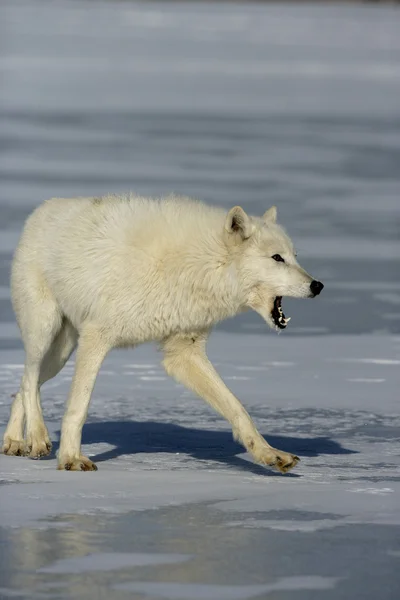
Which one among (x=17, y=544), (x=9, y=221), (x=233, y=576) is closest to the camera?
(x=233, y=576)

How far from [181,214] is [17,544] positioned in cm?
226

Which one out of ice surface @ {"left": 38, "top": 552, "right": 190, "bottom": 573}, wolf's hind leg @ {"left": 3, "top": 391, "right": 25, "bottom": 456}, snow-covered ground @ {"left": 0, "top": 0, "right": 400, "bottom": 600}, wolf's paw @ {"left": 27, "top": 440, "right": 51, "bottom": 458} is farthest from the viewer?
wolf's hind leg @ {"left": 3, "top": 391, "right": 25, "bottom": 456}

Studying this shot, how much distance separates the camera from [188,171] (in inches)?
654

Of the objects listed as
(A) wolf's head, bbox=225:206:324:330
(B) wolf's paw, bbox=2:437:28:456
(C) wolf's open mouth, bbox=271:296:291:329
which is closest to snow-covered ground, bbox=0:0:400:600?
(B) wolf's paw, bbox=2:437:28:456

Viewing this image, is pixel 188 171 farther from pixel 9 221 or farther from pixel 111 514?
pixel 111 514

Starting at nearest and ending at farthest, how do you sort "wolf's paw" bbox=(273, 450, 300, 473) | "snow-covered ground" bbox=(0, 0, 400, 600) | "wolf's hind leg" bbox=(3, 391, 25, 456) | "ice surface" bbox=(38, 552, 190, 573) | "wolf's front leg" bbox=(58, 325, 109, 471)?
"ice surface" bbox=(38, 552, 190, 573) < "snow-covered ground" bbox=(0, 0, 400, 600) < "wolf's paw" bbox=(273, 450, 300, 473) < "wolf's front leg" bbox=(58, 325, 109, 471) < "wolf's hind leg" bbox=(3, 391, 25, 456)

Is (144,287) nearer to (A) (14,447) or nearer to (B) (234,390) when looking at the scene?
(A) (14,447)

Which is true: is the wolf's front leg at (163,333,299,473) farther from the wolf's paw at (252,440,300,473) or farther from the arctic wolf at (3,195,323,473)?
the wolf's paw at (252,440,300,473)

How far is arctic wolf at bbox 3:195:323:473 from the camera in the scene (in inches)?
243

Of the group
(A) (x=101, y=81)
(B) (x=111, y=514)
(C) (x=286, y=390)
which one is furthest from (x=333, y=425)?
Result: (A) (x=101, y=81)

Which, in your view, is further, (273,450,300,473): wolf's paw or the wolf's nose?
the wolf's nose

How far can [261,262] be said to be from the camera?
624 centimetres

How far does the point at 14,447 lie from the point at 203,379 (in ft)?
3.24

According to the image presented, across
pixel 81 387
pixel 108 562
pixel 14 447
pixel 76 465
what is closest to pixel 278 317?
pixel 81 387
